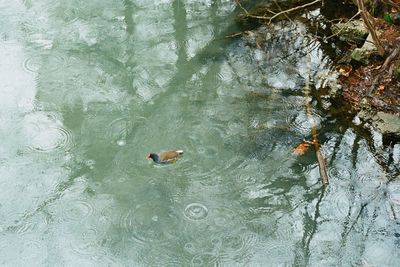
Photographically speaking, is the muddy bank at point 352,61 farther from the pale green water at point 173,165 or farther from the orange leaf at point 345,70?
the pale green water at point 173,165

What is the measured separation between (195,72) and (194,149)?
0.99 m

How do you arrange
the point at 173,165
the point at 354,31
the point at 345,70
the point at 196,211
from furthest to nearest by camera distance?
1. the point at 354,31
2. the point at 345,70
3. the point at 173,165
4. the point at 196,211

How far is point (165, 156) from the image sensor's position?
11.3 feet

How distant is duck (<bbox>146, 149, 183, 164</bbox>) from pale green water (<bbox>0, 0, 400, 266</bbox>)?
0.05 metres

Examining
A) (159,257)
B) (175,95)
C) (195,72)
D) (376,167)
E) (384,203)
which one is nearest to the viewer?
(159,257)

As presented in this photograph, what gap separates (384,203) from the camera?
322 centimetres

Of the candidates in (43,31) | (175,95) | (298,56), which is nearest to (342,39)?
(298,56)

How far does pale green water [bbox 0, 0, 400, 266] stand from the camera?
2.97 metres

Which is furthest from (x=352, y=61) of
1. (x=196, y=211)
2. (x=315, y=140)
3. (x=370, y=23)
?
(x=196, y=211)

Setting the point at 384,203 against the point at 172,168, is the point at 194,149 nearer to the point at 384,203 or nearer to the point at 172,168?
the point at 172,168

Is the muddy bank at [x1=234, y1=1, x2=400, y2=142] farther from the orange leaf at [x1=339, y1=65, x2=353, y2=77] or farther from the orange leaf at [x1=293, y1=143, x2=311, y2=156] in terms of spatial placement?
the orange leaf at [x1=293, y1=143, x2=311, y2=156]

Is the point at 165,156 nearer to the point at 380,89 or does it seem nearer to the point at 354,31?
the point at 380,89

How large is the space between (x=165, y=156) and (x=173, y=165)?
3.6 inches

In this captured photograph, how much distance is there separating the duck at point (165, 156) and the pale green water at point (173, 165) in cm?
5
